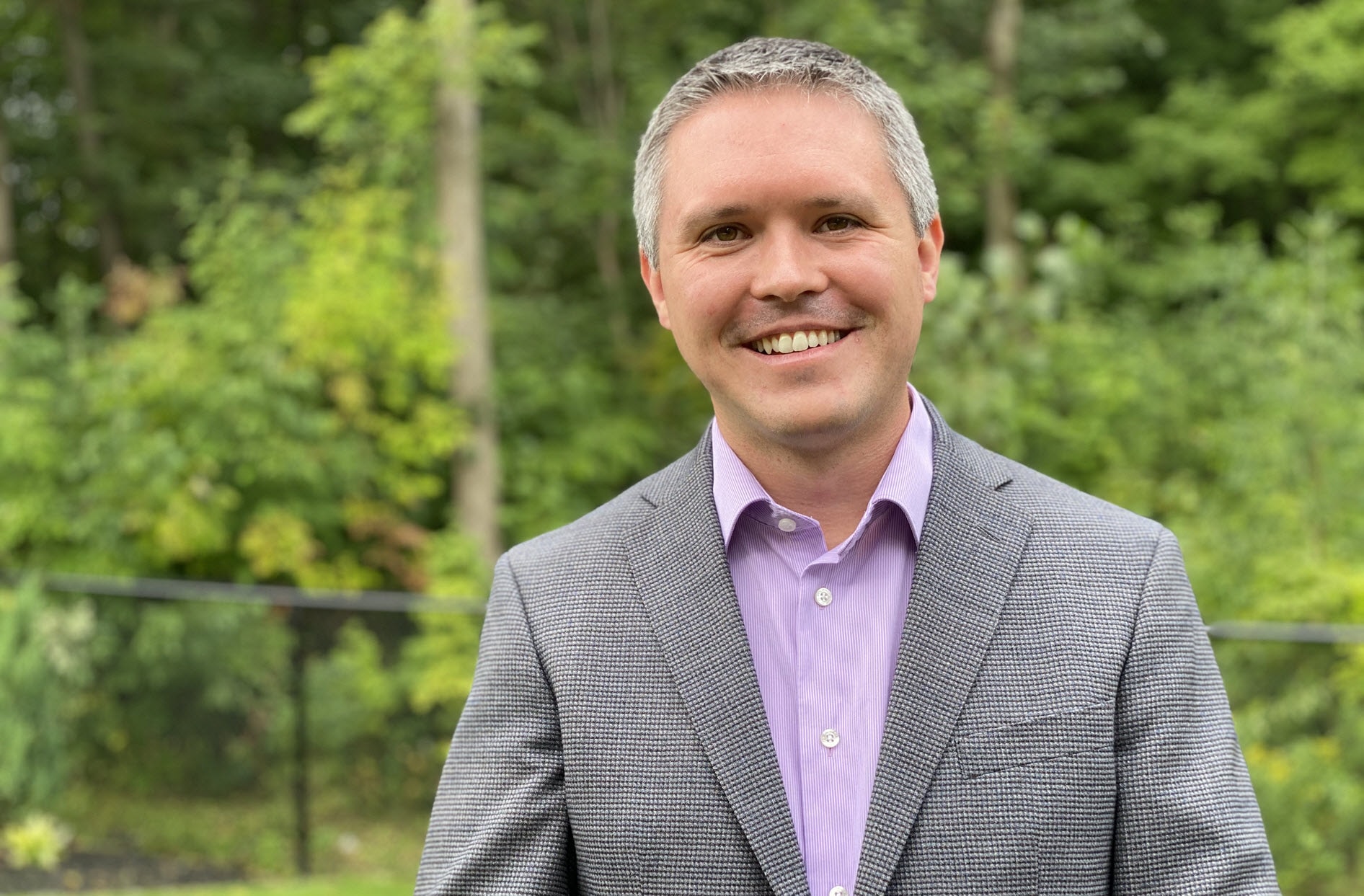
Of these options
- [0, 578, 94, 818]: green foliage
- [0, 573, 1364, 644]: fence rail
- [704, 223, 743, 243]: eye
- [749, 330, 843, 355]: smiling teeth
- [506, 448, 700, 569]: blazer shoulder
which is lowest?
[0, 578, 94, 818]: green foliage

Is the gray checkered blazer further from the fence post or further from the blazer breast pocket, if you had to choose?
the fence post

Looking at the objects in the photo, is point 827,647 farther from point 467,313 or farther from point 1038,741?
point 467,313

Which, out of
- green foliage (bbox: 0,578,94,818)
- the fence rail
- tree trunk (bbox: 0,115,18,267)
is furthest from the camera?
tree trunk (bbox: 0,115,18,267)

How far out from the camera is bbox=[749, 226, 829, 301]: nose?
1.44 meters

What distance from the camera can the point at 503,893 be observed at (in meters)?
1.46

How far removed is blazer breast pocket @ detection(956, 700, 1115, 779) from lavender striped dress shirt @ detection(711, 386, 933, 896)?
10 cm

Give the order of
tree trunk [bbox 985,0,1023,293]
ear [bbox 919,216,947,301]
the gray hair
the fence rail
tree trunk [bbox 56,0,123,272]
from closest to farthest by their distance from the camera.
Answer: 1. the gray hair
2. ear [bbox 919,216,947,301]
3. the fence rail
4. tree trunk [bbox 985,0,1023,293]
5. tree trunk [bbox 56,0,123,272]

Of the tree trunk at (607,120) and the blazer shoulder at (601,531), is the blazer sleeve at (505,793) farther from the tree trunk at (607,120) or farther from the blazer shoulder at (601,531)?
the tree trunk at (607,120)

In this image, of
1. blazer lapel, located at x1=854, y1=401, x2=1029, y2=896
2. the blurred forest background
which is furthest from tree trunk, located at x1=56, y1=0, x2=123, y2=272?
blazer lapel, located at x1=854, y1=401, x2=1029, y2=896

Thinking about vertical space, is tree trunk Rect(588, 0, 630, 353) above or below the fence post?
above

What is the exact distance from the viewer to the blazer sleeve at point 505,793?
57.9 inches

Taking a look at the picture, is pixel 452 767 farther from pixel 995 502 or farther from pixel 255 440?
pixel 255 440

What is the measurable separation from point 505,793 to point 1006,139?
10.4 meters

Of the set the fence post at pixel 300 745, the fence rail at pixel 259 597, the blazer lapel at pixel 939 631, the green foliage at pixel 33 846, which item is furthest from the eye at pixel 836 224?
the green foliage at pixel 33 846
